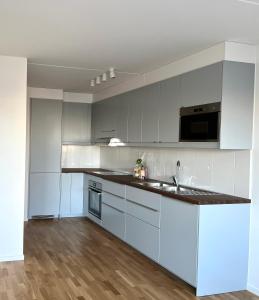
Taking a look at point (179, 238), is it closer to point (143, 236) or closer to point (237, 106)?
point (143, 236)

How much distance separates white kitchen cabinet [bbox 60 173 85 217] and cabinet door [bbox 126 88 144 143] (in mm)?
1810

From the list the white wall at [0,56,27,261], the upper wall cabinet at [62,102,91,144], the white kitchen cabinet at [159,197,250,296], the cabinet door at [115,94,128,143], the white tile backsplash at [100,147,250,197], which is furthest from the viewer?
the upper wall cabinet at [62,102,91,144]

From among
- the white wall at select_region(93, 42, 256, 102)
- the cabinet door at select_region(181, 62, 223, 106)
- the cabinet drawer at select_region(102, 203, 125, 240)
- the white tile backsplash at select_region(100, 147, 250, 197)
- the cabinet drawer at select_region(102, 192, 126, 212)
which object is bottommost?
the cabinet drawer at select_region(102, 203, 125, 240)

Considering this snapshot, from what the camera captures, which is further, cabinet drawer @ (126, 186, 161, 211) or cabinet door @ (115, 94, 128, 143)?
cabinet door @ (115, 94, 128, 143)

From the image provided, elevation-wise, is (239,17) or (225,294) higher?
(239,17)

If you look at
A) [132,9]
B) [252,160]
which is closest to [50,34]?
[132,9]

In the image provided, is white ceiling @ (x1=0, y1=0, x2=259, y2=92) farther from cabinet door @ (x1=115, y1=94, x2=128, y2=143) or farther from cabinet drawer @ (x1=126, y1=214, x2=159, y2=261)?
cabinet drawer @ (x1=126, y1=214, x2=159, y2=261)

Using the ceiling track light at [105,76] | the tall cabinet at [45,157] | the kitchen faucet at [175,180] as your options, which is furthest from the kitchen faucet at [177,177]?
the tall cabinet at [45,157]

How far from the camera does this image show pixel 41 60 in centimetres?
448

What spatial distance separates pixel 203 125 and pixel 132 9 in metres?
1.46

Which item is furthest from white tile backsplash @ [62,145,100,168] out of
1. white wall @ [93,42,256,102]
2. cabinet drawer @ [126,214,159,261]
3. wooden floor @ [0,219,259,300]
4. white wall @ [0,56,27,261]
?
white wall @ [0,56,27,261]

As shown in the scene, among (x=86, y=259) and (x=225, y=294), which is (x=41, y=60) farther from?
(x=225, y=294)

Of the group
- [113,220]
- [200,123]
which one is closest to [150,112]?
[200,123]

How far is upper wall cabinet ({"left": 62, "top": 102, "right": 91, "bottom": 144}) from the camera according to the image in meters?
7.09
